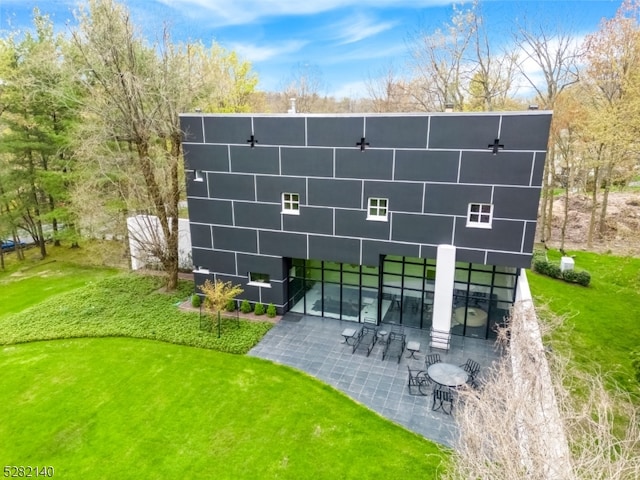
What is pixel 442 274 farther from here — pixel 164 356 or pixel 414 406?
pixel 164 356

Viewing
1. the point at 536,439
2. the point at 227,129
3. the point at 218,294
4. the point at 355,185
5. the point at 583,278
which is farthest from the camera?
the point at 583,278

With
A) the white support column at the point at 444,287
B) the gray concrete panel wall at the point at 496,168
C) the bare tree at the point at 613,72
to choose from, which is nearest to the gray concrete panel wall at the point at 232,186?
the white support column at the point at 444,287

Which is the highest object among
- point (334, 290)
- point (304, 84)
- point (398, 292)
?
point (304, 84)

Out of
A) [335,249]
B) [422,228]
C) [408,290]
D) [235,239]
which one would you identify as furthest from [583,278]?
[235,239]

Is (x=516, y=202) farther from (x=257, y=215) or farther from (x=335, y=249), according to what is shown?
(x=257, y=215)

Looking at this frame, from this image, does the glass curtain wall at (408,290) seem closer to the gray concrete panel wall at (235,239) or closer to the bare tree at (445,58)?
the gray concrete panel wall at (235,239)

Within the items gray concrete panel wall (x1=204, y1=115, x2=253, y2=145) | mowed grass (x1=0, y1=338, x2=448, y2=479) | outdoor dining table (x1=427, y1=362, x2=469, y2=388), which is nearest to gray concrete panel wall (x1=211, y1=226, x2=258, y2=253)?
gray concrete panel wall (x1=204, y1=115, x2=253, y2=145)

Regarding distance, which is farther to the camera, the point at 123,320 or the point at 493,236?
the point at 123,320
